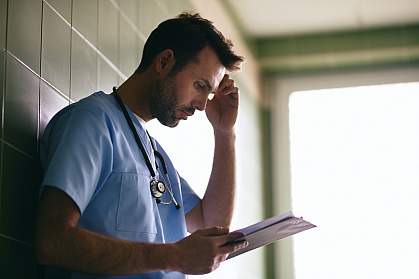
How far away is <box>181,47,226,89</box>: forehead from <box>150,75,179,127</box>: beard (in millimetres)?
58

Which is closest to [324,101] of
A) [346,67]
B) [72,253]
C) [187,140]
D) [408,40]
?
[346,67]

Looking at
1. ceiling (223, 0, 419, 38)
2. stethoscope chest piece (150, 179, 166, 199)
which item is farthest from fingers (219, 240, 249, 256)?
ceiling (223, 0, 419, 38)

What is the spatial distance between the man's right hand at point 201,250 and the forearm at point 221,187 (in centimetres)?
55

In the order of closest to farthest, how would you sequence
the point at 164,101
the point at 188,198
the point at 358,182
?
the point at 164,101
the point at 188,198
the point at 358,182

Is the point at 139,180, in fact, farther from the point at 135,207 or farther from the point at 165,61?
the point at 165,61

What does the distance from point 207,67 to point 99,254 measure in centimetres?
67

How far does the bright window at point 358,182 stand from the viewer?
421 cm

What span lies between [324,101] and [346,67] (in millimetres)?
209

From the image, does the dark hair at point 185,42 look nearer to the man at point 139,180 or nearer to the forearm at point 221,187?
the man at point 139,180

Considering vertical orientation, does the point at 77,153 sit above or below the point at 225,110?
below

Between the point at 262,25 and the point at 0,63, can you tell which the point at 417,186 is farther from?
the point at 0,63

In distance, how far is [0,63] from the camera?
67.3 inches

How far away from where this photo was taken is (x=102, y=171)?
1.73 metres

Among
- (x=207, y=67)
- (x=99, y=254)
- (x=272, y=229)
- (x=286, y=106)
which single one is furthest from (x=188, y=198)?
(x=286, y=106)
